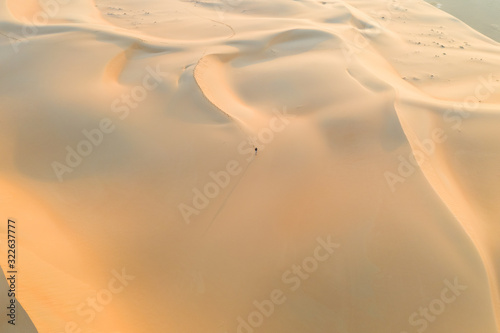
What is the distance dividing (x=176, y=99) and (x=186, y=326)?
2.07 m

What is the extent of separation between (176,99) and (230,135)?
785 mm

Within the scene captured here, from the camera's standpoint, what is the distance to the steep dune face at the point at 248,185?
1938mm

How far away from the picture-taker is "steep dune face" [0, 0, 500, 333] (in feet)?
6.36

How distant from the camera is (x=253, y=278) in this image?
2064 mm

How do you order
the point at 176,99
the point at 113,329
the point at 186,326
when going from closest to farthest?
1. the point at 113,329
2. the point at 186,326
3. the point at 176,99

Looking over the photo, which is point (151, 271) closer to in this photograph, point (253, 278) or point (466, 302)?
point (253, 278)

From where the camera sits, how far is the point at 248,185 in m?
2.45

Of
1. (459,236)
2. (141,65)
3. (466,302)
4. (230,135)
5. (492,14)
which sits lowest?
(466,302)

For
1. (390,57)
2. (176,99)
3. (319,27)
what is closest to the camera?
(176,99)

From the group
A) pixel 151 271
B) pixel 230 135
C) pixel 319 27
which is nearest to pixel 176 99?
pixel 230 135

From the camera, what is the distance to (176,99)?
3.10m

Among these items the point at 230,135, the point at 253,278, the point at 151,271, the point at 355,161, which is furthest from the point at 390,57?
the point at 151,271

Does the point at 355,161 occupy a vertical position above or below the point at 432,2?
below

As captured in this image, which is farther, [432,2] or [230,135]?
[432,2]
